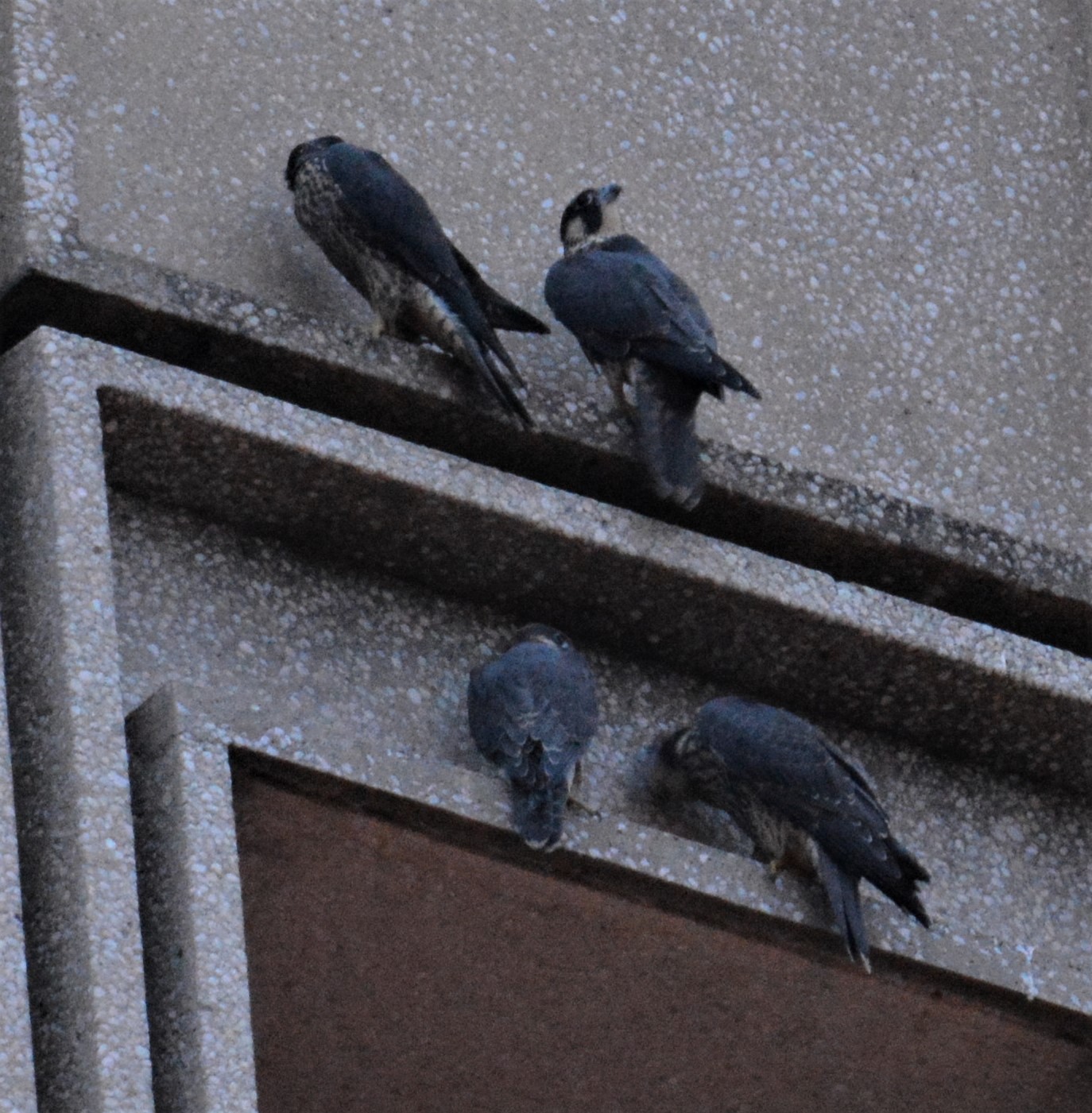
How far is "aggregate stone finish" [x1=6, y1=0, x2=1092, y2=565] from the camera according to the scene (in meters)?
4.80

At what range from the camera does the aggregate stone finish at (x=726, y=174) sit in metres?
4.80

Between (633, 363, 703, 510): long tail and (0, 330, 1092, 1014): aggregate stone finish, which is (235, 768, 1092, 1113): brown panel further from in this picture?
(633, 363, 703, 510): long tail

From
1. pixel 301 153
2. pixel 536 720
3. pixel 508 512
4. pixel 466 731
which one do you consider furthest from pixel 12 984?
pixel 301 153

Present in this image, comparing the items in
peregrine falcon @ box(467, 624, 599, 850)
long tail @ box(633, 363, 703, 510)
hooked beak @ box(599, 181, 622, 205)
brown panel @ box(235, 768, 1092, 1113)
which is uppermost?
hooked beak @ box(599, 181, 622, 205)

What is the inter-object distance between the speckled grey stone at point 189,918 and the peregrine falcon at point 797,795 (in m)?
0.94

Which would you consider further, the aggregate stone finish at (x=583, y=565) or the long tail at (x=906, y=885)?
the long tail at (x=906, y=885)

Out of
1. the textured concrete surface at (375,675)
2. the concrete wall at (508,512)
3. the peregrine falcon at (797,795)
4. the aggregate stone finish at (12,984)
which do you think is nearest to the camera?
the aggregate stone finish at (12,984)

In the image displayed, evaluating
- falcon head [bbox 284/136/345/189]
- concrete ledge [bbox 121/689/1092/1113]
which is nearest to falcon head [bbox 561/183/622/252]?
falcon head [bbox 284/136/345/189]

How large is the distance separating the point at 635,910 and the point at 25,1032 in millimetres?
1158

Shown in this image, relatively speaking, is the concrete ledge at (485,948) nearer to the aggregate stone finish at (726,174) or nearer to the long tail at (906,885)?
the long tail at (906,885)

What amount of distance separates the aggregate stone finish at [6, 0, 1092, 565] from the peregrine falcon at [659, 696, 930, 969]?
62 cm

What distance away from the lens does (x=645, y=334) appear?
16.1 feet

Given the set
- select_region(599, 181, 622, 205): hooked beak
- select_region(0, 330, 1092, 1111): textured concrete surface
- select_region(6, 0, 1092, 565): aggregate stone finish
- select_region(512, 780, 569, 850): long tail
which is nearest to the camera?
select_region(0, 330, 1092, 1111): textured concrete surface

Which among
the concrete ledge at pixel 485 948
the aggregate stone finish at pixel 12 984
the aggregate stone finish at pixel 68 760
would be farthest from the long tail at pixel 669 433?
the aggregate stone finish at pixel 12 984
